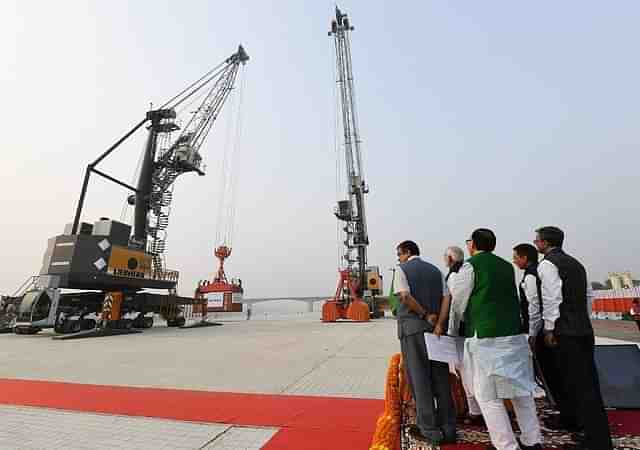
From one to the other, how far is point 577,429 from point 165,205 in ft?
78.0

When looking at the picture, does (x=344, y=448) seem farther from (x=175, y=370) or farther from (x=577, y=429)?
(x=175, y=370)

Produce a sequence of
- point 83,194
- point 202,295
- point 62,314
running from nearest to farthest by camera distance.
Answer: point 62,314
point 83,194
point 202,295

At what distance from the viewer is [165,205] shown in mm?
22344

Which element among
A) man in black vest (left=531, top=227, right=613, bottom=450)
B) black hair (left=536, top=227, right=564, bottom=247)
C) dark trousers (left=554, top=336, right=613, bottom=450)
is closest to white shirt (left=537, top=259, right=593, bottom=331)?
man in black vest (left=531, top=227, right=613, bottom=450)

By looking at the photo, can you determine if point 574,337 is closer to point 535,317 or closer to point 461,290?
point 535,317

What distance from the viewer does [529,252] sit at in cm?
314

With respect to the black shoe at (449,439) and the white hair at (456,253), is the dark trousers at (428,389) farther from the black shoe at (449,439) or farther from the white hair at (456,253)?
the white hair at (456,253)

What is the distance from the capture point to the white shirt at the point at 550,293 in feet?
8.23

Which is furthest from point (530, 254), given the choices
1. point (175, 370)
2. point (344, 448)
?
point (175, 370)

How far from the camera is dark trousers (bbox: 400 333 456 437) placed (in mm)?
2523

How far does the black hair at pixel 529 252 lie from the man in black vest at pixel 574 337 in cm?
39

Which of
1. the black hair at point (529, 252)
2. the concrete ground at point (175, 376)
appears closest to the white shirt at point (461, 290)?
the black hair at point (529, 252)

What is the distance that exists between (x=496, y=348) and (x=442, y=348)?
41 centimetres

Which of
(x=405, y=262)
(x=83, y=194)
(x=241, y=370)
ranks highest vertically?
(x=83, y=194)
